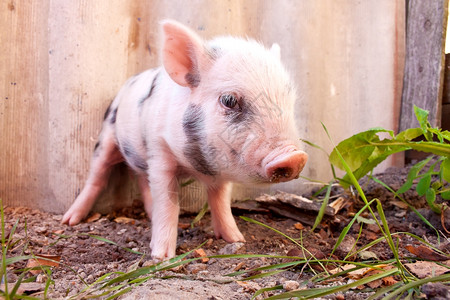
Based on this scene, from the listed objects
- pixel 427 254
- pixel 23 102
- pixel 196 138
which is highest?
pixel 23 102

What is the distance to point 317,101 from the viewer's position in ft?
10.3

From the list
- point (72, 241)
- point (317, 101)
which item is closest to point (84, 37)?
point (72, 241)

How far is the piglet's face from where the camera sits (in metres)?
1.73

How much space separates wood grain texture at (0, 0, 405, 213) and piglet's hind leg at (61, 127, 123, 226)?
0.06m

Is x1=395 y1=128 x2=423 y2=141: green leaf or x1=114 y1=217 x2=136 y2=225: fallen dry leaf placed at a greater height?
x1=395 y1=128 x2=423 y2=141: green leaf

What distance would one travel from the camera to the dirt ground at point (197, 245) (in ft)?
4.55

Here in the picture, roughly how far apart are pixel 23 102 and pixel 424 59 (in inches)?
113

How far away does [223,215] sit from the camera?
2.32 meters

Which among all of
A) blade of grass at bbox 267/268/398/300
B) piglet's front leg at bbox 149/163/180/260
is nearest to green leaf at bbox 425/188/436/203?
blade of grass at bbox 267/268/398/300

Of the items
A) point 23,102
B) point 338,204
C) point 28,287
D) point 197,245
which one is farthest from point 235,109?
point 23,102

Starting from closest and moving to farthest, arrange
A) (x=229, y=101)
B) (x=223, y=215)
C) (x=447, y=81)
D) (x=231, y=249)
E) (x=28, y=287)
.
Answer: (x=28, y=287), (x=229, y=101), (x=231, y=249), (x=223, y=215), (x=447, y=81)

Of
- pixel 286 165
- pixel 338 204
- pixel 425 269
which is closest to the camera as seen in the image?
pixel 425 269

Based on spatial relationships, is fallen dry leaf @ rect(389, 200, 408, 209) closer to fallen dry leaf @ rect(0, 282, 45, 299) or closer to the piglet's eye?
the piglet's eye

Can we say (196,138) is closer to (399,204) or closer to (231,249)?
(231,249)
